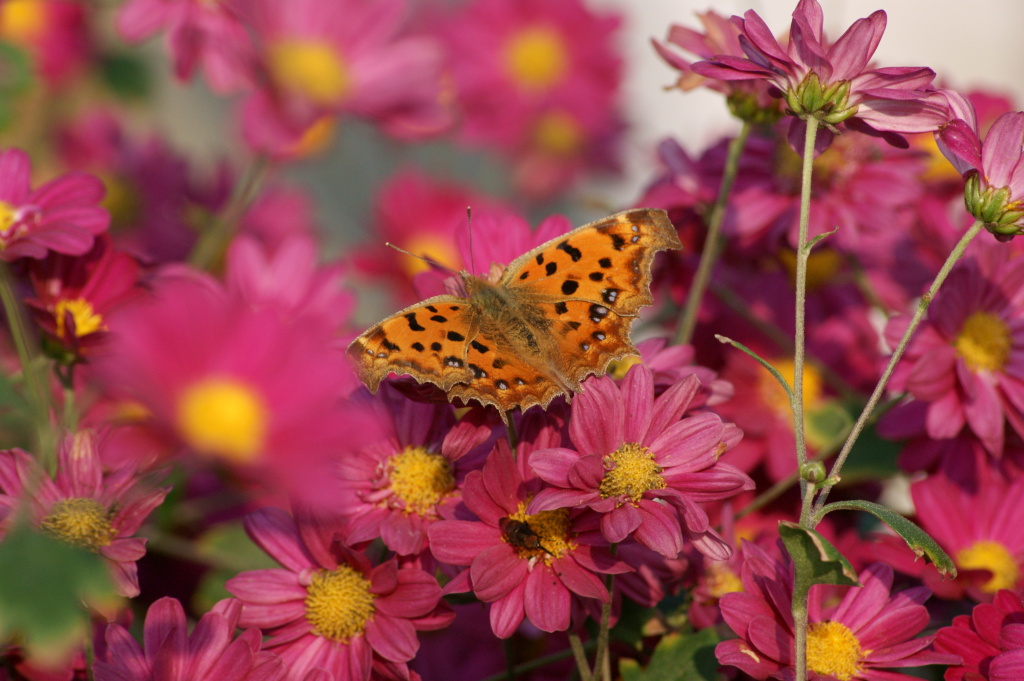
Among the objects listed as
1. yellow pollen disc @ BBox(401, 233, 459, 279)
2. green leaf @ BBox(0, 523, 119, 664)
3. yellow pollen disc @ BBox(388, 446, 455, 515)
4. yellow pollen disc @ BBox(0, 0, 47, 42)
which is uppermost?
yellow pollen disc @ BBox(0, 0, 47, 42)

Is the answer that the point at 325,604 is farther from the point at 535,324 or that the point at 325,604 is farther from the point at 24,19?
the point at 24,19

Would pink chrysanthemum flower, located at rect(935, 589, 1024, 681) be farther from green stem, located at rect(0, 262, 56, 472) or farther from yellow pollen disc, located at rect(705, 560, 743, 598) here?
green stem, located at rect(0, 262, 56, 472)

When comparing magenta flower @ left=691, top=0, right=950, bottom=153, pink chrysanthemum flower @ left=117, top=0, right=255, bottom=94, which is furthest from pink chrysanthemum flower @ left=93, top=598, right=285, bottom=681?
pink chrysanthemum flower @ left=117, top=0, right=255, bottom=94

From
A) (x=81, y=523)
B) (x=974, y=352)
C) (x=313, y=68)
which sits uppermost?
(x=313, y=68)

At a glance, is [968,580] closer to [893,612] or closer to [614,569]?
[893,612]

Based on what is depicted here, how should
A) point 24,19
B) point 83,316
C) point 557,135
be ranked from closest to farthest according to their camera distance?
point 83,316, point 24,19, point 557,135

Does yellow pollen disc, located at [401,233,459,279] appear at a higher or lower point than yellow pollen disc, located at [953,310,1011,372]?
lower

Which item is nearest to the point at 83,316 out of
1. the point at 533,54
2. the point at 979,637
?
the point at 979,637
